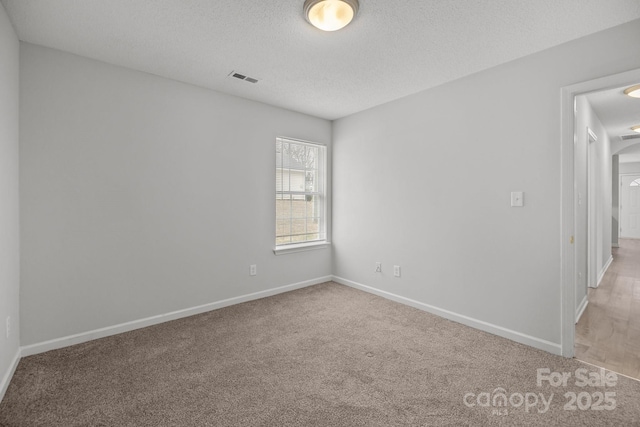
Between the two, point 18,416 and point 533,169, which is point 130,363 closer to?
point 18,416

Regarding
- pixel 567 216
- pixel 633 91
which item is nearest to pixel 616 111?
pixel 633 91

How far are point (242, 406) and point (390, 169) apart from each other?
2884 millimetres

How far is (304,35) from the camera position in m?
2.21

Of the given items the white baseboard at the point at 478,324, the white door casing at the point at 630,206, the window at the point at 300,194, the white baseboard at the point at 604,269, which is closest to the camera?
the white baseboard at the point at 478,324

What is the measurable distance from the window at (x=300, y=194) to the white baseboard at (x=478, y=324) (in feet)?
3.68

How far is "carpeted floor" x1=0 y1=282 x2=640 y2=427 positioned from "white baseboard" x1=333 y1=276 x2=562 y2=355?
0.09m

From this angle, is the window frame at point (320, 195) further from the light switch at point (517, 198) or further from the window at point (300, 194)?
the light switch at point (517, 198)

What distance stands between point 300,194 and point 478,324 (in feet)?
8.71

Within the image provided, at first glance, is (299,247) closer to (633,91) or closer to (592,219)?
(633,91)

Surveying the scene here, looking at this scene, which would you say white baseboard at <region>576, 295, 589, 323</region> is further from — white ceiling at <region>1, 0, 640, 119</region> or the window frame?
the window frame

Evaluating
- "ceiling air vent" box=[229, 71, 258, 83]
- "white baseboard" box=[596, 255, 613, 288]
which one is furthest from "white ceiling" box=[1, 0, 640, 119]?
"white baseboard" box=[596, 255, 613, 288]

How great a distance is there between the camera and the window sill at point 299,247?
3.90 metres

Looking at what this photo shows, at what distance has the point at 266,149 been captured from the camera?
12.3 ft

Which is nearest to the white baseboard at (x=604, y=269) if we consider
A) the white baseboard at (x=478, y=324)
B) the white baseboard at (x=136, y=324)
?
the white baseboard at (x=478, y=324)
